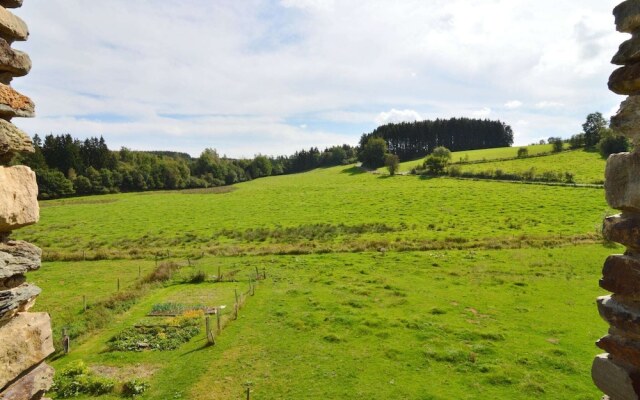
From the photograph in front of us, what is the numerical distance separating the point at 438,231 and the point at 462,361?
29920 mm

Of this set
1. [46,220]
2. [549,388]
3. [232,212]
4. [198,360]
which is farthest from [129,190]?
[549,388]

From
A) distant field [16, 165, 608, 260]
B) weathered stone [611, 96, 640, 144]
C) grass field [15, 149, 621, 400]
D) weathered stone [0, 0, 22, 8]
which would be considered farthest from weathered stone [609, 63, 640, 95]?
distant field [16, 165, 608, 260]

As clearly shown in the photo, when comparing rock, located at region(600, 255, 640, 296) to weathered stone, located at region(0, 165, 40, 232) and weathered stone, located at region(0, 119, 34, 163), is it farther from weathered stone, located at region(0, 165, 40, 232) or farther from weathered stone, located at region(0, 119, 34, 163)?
weathered stone, located at region(0, 119, 34, 163)

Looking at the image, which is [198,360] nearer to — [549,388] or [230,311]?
[230,311]

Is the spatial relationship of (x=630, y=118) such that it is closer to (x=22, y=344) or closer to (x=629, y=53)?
(x=629, y=53)

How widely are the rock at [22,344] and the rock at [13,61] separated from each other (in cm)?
267

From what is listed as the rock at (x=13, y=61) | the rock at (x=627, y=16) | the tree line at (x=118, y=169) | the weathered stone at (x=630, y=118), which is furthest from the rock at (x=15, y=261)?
the tree line at (x=118, y=169)

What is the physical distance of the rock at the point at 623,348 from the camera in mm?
4383

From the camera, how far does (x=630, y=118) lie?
445 centimetres

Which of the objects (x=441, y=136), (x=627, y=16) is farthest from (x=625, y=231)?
(x=441, y=136)

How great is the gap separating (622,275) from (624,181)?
3.41 feet

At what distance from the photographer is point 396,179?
94688mm

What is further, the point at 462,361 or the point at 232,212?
the point at 232,212

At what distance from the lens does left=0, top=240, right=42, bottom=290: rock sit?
14.0 feet
